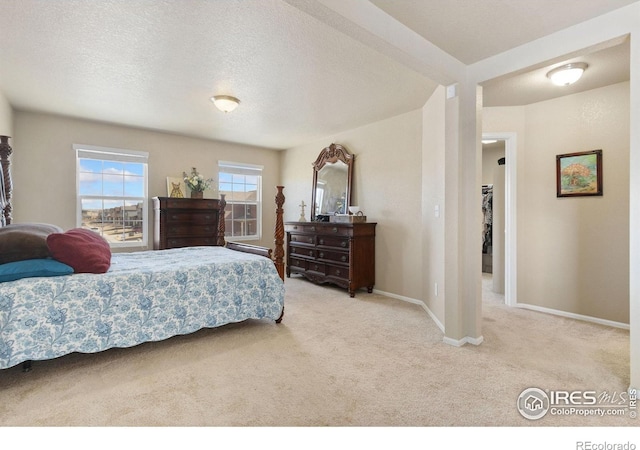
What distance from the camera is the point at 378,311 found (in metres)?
3.74

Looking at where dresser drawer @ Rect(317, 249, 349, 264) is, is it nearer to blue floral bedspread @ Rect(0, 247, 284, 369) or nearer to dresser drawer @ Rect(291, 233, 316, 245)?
dresser drawer @ Rect(291, 233, 316, 245)

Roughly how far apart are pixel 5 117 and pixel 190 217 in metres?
2.29

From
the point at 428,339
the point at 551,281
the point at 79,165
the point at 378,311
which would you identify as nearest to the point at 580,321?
the point at 551,281

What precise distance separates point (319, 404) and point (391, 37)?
233 cm

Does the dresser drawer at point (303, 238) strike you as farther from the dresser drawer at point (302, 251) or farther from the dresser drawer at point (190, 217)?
the dresser drawer at point (190, 217)

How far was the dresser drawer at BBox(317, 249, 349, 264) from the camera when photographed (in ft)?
14.7

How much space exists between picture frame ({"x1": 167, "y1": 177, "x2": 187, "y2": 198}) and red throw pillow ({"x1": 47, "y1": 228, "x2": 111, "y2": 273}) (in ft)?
8.66

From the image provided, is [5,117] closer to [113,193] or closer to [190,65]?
[113,193]

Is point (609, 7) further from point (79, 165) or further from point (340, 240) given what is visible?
point (79, 165)

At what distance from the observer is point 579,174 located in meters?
3.45

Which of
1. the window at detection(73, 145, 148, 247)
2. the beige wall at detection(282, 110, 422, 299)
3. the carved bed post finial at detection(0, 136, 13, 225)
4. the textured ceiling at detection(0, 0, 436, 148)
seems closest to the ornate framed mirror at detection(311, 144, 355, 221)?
the beige wall at detection(282, 110, 422, 299)

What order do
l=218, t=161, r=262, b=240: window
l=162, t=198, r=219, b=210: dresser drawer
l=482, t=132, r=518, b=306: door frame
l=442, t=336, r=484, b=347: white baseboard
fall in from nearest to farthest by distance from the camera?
l=442, t=336, r=484, b=347: white baseboard
l=482, t=132, r=518, b=306: door frame
l=162, t=198, r=219, b=210: dresser drawer
l=218, t=161, r=262, b=240: window

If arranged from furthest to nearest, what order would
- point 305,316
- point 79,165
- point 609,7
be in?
point 79,165, point 305,316, point 609,7

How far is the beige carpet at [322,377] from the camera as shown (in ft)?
5.80
